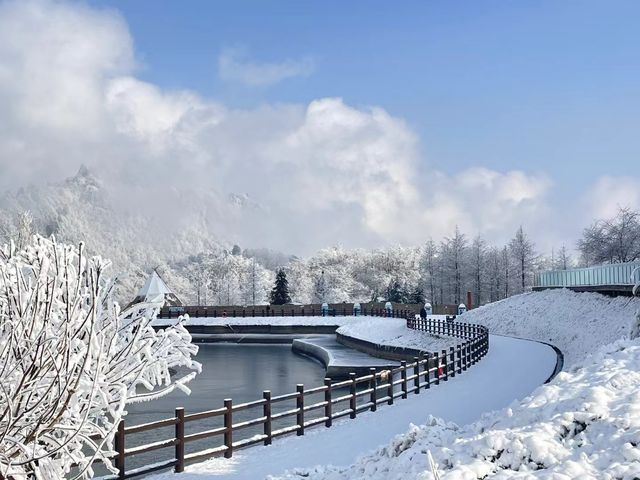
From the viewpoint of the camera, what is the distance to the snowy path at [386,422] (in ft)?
40.2

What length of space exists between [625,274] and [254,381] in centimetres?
2211

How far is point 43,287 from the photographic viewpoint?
6.67 m

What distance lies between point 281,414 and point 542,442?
7942mm

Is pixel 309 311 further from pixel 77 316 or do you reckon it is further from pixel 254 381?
pixel 77 316

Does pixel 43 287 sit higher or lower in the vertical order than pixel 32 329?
higher

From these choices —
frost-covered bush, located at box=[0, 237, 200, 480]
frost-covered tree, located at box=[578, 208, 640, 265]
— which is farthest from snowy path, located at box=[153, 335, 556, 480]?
frost-covered tree, located at box=[578, 208, 640, 265]

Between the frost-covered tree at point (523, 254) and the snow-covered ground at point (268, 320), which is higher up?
the frost-covered tree at point (523, 254)

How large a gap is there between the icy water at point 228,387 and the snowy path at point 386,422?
19.5 feet

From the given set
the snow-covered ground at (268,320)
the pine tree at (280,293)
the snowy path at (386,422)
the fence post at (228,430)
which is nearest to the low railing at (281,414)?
the fence post at (228,430)

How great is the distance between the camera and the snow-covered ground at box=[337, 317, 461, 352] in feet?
136

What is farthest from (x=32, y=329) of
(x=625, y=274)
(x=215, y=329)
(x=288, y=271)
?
(x=288, y=271)

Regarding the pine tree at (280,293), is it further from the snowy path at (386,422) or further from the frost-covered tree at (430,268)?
the snowy path at (386,422)

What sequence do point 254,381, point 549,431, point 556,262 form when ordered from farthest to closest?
point 556,262 < point 254,381 < point 549,431

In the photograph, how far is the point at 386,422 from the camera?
1628 cm
